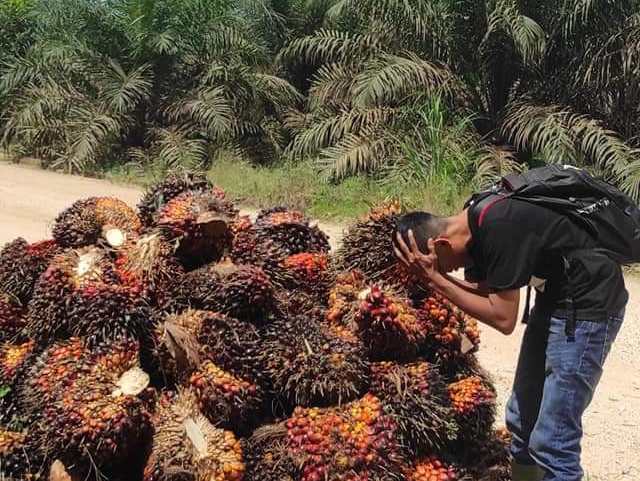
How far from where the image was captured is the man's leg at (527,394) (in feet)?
9.68

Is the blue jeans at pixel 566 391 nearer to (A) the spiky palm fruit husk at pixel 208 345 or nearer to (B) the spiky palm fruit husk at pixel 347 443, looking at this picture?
(B) the spiky palm fruit husk at pixel 347 443

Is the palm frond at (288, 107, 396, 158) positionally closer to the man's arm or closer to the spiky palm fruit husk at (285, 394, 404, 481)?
the man's arm

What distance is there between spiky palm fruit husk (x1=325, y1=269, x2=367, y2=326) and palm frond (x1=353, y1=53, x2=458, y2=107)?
7775mm

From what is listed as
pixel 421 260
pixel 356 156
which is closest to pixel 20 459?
pixel 421 260

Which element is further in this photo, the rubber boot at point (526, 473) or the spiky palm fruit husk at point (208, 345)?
the rubber boot at point (526, 473)

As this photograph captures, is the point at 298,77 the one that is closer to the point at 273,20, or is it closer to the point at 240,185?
the point at 273,20

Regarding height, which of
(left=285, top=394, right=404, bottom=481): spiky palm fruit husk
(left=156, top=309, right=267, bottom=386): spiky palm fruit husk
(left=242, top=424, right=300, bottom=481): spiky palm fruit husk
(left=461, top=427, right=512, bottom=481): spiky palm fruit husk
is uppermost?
(left=156, top=309, right=267, bottom=386): spiky palm fruit husk

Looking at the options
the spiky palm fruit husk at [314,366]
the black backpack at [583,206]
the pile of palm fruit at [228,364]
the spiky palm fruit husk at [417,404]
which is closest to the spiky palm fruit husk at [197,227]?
the pile of palm fruit at [228,364]

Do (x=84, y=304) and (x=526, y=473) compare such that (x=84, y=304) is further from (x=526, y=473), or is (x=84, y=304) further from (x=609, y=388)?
(x=609, y=388)

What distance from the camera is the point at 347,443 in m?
2.43

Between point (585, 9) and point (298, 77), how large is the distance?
7024mm

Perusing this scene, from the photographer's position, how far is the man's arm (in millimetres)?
2582

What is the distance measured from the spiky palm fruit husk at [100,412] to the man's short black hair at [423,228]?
3.62ft

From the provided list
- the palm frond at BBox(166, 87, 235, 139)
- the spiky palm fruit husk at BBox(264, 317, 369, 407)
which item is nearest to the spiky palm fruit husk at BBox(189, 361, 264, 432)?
the spiky palm fruit husk at BBox(264, 317, 369, 407)
